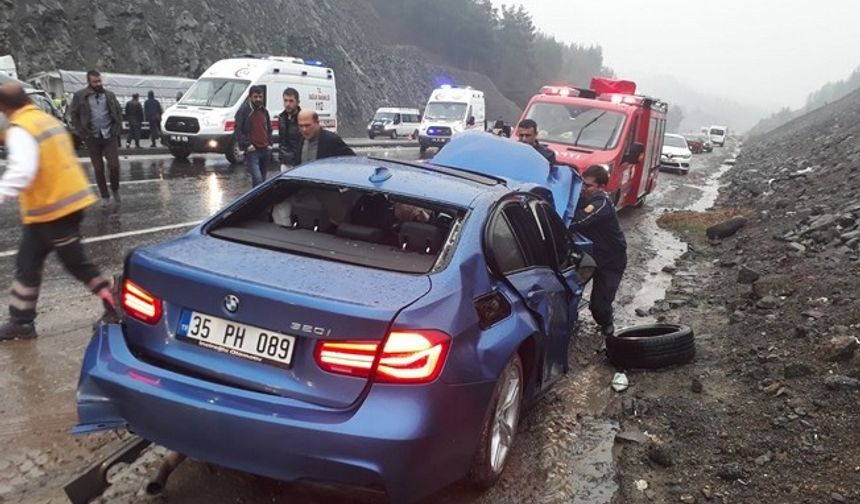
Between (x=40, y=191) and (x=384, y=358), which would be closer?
(x=384, y=358)

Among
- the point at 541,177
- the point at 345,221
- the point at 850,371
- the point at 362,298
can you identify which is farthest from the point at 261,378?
the point at 541,177

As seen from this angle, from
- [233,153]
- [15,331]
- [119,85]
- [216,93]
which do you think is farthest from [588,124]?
[119,85]

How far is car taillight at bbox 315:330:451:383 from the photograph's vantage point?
2.63m

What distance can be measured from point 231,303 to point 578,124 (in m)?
9.76

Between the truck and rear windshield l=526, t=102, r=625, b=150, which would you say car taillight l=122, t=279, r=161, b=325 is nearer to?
rear windshield l=526, t=102, r=625, b=150

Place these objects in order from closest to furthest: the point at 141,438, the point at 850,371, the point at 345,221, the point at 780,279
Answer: the point at 141,438
the point at 345,221
the point at 850,371
the point at 780,279

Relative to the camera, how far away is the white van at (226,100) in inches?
680

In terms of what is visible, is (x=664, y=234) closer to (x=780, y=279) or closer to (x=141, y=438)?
(x=780, y=279)

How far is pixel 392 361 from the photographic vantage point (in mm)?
2629

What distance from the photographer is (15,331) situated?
4852 millimetres

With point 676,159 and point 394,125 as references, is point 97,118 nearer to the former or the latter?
point 676,159

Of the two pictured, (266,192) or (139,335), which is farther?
(266,192)

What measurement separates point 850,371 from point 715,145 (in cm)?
5528

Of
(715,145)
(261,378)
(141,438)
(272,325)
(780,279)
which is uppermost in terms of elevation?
(272,325)
